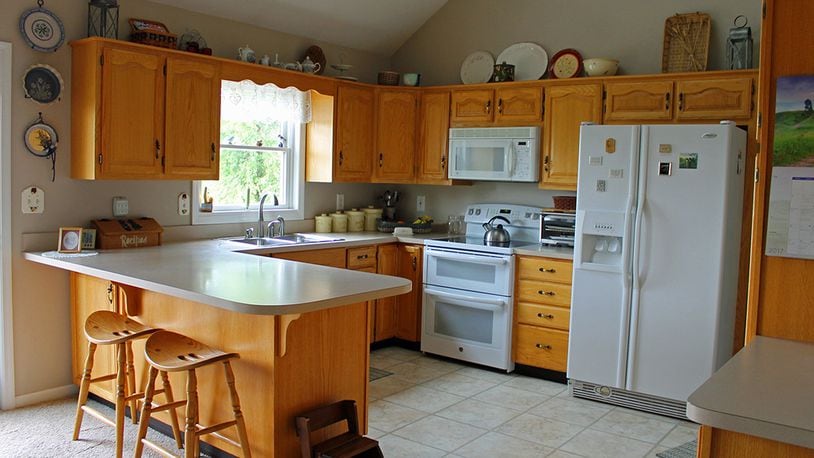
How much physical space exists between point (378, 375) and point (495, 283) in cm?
102

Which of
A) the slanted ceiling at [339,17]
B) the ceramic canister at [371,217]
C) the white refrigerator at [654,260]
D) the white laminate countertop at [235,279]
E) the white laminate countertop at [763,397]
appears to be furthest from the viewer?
the ceramic canister at [371,217]

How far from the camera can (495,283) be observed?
473 cm

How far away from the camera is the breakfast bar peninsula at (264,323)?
272 centimetres

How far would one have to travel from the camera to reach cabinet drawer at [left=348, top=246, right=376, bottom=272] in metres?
4.87

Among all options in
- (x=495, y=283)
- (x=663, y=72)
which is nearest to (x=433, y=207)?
(x=495, y=283)

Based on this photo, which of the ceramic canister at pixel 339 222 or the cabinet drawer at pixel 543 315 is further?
the ceramic canister at pixel 339 222

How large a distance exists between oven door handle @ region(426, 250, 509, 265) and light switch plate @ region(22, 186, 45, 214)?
2.53 metres

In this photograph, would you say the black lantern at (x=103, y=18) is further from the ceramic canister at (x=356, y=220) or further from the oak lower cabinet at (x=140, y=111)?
the ceramic canister at (x=356, y=220)

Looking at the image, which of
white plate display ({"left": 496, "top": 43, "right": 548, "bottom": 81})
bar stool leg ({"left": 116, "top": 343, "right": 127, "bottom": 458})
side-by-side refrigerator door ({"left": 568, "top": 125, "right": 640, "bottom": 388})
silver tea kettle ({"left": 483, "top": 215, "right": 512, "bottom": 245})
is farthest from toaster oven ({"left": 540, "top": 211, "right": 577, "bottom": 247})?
bar stool leg ({"left": 116, "top": 343, "right": 127, "bottom": 458})

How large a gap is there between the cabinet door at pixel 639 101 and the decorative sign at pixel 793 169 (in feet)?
7.50

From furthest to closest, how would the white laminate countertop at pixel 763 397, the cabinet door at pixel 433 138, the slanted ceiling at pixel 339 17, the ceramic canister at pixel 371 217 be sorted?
the ceramic canister at pixel 371 217 → the cabinet door at pixel 433 138 → the slanted ceiling at pixel 339 17 → the white laminate countertop at pixel 763 397

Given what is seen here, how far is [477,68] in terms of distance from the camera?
5.48 m

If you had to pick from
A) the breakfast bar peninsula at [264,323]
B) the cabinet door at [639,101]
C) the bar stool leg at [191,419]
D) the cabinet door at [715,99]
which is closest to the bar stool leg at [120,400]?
the breakfast bar peninsula at [264,323]

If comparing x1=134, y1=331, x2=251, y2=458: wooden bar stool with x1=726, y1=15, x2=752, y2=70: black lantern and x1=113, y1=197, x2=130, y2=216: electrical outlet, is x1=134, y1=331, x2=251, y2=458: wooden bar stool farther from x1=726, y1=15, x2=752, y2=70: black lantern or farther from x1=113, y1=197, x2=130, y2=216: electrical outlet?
x1=726, y1=15, x2=752, y2=70: black lantern
